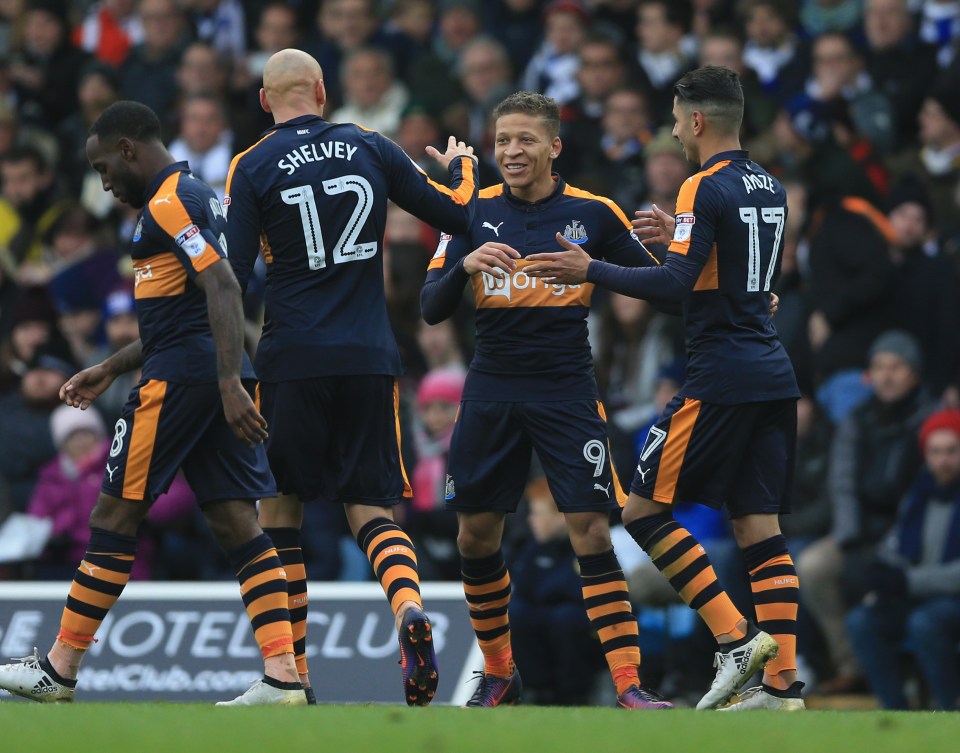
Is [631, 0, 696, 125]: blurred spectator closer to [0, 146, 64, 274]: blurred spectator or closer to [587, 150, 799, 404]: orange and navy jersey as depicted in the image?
[0, 146, 64, 274]: blurred spectator

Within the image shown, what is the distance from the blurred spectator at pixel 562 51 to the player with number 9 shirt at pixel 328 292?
7.52 m

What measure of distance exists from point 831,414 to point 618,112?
3.24 metres

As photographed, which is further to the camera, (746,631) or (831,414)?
(831,414)

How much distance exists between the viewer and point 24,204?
16.5m

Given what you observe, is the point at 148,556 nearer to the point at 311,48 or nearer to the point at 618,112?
the point at 618,112

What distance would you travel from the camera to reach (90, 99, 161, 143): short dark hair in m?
7.66

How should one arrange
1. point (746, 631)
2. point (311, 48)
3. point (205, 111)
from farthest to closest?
point (311, 48) < point (205, 111) < point (746, 631)

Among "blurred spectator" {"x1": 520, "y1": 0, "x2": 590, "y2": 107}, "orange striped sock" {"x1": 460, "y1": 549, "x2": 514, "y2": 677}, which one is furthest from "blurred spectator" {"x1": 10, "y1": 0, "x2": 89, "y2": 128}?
"orange striped sock" {"x1": 460, "y1": 549, "x2": 514, "y2": 677}

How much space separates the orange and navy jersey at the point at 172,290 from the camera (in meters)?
7.52

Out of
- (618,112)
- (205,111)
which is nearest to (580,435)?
(618,112)

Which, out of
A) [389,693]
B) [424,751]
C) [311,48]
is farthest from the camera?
[311,48]

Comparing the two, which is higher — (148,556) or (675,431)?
(675,431)

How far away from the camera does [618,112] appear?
1417 cm

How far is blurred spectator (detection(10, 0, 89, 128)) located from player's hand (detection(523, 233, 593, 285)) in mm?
11461
